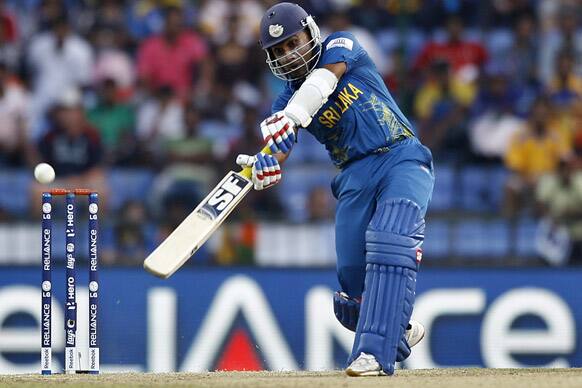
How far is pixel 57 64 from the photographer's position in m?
12.1

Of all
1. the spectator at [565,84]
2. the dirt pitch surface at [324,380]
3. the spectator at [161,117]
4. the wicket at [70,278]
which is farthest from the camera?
the spectator at [565,84]

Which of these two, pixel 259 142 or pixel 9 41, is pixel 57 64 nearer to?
pixel 9 41

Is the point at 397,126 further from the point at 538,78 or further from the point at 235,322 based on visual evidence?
the point at 538,78

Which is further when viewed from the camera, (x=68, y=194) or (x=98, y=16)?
(x=98, y=16)

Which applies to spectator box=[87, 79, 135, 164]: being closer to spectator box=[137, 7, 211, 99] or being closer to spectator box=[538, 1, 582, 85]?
spectator box=[137, 7, 211, 99]

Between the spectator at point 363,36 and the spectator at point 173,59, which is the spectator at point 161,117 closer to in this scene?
the spectator at point 173,59

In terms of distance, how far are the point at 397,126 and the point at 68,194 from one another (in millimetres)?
1823

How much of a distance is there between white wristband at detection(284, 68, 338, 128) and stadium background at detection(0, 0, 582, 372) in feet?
12.2

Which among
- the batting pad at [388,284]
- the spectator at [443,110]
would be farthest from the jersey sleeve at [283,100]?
the spectator at [443,110]

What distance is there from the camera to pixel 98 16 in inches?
495

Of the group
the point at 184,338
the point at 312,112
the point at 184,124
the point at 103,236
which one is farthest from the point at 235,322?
the point at 312,112

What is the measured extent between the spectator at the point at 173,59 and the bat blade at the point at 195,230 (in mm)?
5736

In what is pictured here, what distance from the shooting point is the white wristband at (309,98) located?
625 cm

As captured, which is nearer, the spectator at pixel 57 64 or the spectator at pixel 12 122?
the spectator at pixel 12 122
